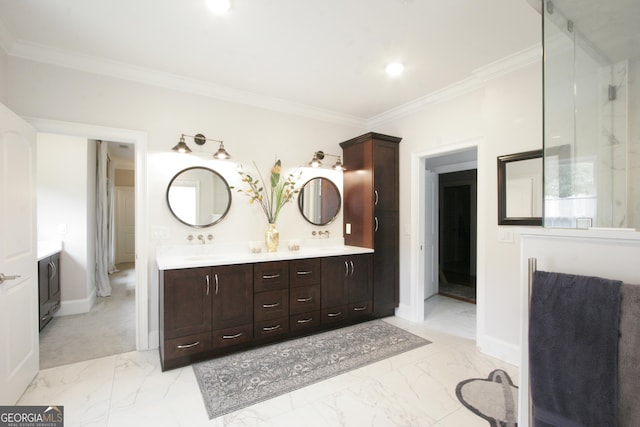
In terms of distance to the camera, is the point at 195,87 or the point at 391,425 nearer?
the point at 391,425

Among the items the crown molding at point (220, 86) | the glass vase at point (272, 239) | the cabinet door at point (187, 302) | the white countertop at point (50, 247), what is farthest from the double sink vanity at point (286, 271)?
the white countertop at point (50, 247)

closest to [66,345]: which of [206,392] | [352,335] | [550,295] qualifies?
[206,392]

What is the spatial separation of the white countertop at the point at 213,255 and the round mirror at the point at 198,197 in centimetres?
28

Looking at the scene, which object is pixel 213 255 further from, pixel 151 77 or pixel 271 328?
pixel 151 77

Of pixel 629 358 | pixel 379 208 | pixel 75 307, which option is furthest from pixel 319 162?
pixel 75 307

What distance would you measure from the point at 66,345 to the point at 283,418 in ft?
8.26

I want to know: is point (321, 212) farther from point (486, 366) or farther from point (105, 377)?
point (105, 377)

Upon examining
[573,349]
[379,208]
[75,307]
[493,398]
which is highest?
[379,208]

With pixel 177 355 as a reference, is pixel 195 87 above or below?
above

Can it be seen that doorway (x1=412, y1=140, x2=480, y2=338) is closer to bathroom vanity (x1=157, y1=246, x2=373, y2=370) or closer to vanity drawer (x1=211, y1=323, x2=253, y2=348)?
bathroom vanity (x1=157, y1=246, x2=373, y2=370)

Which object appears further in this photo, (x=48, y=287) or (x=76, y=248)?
(x=76, y=248)

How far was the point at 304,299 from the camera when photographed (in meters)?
3.03

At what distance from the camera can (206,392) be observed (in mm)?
2100

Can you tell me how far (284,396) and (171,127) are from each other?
270 cm
